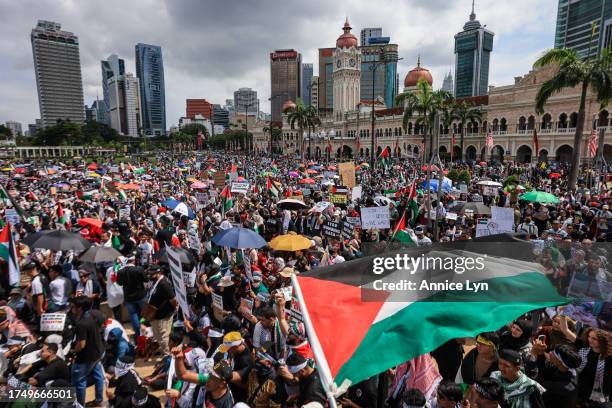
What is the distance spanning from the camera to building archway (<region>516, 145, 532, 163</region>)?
4162cm

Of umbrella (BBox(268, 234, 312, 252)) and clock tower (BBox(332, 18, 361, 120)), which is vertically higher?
clock tower (BBox(332, 18, 361, 120))

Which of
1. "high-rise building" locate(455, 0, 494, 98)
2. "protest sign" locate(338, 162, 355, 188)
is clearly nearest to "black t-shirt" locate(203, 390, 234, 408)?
"protest sign" locate(338, 162, 355, 188)

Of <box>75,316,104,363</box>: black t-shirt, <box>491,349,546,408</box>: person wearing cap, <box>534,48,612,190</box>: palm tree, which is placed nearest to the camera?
<box>491,349,546,408</box>: person wearing cap

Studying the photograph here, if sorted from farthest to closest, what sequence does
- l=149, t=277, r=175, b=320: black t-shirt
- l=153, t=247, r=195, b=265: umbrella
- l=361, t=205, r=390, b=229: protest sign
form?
l=361, t=205, r=390, b=229: protest sign → l=153, t=247, r=195, b=265: umbrella → l=149, t=277, r=175, b=320: black t-shirt

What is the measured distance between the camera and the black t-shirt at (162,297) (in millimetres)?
5520

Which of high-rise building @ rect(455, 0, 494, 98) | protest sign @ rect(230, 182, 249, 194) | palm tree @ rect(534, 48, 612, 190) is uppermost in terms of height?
high-rise building @ rect(455, 0, 494, 98)

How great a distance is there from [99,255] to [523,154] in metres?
46.9

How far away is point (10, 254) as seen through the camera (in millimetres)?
5934

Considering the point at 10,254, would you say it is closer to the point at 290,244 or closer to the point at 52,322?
the point at 52,322

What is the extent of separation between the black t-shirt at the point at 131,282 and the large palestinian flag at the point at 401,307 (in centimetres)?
387

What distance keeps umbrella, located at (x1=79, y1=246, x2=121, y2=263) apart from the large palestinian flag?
4865 mm

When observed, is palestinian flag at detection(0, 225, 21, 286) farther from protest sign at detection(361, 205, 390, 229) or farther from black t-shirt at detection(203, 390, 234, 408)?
protest sign at detection(361, 205, 390, 229)

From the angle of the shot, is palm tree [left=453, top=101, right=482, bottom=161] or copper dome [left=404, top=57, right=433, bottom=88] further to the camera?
copper dome [left=404, top=57, right=433, bottom=88]

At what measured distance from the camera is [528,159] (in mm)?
42031
